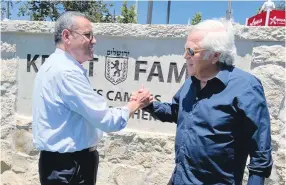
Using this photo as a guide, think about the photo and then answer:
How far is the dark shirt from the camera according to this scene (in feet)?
5.40

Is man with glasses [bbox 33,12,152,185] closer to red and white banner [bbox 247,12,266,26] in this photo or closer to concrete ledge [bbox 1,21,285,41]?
concrete ledge [bbox 1,21,285,41]

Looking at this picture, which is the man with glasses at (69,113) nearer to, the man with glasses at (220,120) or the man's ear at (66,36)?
the man's ear at (66,36)

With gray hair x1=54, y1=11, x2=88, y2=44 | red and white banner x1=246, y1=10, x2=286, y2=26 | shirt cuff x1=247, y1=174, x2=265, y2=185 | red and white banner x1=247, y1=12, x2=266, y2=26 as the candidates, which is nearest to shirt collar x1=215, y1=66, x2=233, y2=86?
shirt cuff x1=247, y1=174, x2=265, y2=185

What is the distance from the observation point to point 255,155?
5.41ft

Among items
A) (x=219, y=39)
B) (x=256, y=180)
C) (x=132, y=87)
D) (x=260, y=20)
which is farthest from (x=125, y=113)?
(x=260, y=20)

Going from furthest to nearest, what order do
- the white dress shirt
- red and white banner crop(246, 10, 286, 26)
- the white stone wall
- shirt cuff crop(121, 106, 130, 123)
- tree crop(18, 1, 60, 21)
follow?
tree crop(18, 1, 60, 21), red and white banner crop(246, 10, 286, 26), the white stone wall, shirt cuff crop(121, 106, 130, 123), the white dress shirt

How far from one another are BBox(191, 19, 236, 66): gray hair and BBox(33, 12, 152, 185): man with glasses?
62 cm

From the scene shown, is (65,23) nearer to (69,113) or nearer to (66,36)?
Result: (66,36)

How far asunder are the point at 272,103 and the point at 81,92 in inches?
66.4

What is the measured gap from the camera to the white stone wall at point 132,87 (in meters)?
2.91

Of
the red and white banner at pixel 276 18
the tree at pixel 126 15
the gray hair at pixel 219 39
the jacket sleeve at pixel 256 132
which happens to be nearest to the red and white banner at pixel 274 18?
the red and white banner at pixel 276 18

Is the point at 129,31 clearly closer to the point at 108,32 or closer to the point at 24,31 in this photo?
the point at 108,32

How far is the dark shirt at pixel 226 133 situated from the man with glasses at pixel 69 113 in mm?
436

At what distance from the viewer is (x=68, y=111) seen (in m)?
1.96
